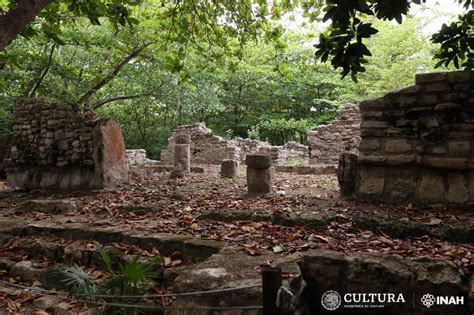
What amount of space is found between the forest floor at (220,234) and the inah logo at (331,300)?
277mm

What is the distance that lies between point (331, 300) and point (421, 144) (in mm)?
3082

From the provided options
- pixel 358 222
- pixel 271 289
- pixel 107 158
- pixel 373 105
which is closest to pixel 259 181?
pixel 373 105

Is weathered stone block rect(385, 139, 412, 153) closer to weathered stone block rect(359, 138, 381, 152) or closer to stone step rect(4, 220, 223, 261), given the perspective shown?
weathered stone block rect(359, 138, 381, 152)

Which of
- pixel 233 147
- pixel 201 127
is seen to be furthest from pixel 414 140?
pixel 201 127

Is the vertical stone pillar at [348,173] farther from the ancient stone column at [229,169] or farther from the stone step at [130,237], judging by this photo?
the ancient stone column at [229,169]

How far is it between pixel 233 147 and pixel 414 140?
11383mm

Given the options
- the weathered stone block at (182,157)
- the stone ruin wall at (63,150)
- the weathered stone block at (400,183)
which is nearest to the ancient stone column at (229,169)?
the weathered stone block at (182,157)

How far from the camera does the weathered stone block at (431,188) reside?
437 centimetres

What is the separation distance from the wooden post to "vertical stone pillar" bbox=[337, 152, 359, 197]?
354 centimetres

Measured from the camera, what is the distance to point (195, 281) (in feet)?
8.30

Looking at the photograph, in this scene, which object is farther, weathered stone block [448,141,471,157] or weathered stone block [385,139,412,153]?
weathered stone block [385,139,412,153]

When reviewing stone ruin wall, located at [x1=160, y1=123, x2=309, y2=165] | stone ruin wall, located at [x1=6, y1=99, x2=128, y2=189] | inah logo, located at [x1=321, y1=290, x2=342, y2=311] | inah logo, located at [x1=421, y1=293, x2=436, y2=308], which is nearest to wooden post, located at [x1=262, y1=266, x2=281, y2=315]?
inah logo, located at [x1=321, y1=290, x2=342, y2=311]

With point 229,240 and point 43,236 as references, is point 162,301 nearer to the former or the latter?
point 229,240

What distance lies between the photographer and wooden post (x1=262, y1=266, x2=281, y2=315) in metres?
1.84
